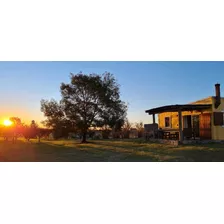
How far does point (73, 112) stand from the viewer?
18.1m

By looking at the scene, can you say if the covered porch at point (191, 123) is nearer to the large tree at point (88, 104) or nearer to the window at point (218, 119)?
the window at point (218, 119)

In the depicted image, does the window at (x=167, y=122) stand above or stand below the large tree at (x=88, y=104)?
below

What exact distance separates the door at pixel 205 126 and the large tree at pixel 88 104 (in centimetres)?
555

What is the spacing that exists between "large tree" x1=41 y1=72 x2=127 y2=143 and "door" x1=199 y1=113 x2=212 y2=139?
219 inches

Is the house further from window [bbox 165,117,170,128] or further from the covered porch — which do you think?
window [bbox 165,117,170,128]

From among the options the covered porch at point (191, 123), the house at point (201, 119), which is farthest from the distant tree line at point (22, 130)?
the house at point (201, 119)

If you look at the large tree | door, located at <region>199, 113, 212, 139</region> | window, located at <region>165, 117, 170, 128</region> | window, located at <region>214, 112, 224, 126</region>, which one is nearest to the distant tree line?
the large tree

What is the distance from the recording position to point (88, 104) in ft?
60.4

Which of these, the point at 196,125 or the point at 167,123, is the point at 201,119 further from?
the point at 167,123

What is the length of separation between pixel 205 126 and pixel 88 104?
8065mm

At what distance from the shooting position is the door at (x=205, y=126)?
15484 millimetres

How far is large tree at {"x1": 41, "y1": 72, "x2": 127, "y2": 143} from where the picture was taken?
18.1 m
